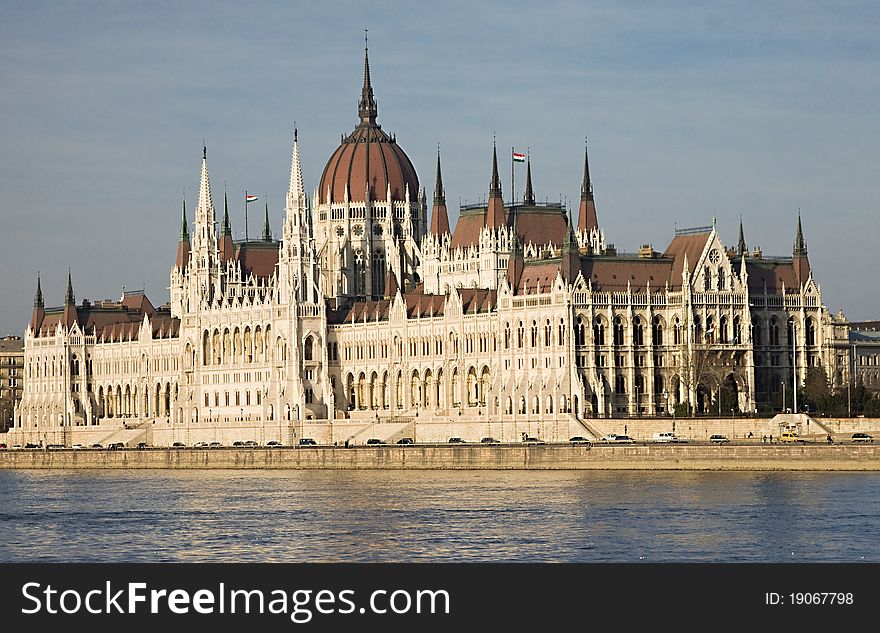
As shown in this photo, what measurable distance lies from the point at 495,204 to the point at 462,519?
82.7 meters

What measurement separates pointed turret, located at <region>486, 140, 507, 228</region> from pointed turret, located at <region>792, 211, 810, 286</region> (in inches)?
942

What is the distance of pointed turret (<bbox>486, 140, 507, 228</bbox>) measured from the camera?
181 metres

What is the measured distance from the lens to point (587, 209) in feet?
603

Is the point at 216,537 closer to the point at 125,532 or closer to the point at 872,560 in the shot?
the point at 125,532

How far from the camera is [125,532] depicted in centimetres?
9919

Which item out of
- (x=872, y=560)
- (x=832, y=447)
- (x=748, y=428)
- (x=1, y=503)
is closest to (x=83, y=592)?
(x=872, y=560)

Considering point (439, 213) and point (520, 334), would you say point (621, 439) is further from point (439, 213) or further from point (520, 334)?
point (439, 213)

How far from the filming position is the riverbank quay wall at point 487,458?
127750 millimetres

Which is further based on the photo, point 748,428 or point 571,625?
point 748,428

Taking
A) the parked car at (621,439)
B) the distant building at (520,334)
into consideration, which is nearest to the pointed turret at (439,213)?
the distant building at (520,334)

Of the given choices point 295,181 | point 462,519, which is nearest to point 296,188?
point 295,181

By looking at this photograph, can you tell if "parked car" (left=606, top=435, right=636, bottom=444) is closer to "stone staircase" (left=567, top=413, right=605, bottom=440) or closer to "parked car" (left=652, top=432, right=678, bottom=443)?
"stone staircase" (left=567, top=413, right=605, bottom=440)

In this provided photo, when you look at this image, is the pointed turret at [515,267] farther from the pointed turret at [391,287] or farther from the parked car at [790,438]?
the parked car at [790,438]

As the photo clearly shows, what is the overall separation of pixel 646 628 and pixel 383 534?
36.6 meters
